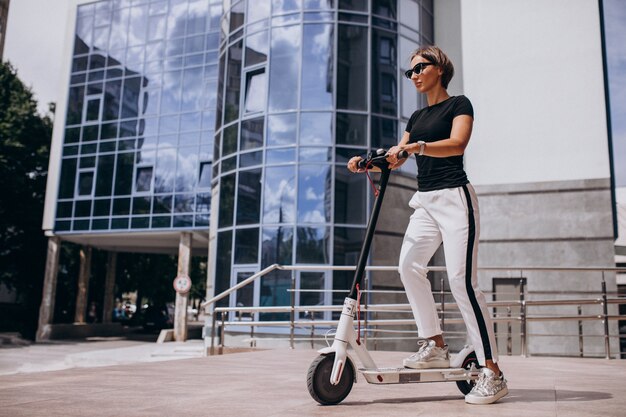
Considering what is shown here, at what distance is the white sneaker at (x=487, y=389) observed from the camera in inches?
135

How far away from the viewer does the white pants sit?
3.51 m

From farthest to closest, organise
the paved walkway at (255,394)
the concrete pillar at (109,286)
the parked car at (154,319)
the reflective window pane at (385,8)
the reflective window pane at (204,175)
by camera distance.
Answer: the parked car at (154,319) < the concrete pillar at (109,286) < the reflective window pane at (204,175) < the reflective window pane at (385,8) < the paved walkway at (255,394)

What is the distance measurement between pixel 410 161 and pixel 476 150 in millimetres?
2060

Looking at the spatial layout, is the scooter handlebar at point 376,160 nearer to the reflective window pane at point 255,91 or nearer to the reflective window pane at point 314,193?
the reflective window pane at point 314,193

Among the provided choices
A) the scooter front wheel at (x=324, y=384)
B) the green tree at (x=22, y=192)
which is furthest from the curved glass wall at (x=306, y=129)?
the green tree at (x=22, y=192)

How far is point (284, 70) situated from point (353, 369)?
46.9ft

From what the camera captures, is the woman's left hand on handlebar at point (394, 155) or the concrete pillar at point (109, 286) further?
the concrete pillar at point (109, 286)

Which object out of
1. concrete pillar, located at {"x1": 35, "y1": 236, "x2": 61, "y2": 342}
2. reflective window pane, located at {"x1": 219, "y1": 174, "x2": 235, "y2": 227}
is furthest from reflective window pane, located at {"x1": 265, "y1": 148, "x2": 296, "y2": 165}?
concrete pillar, located at {"x1": 35, "y1": 236, "x2": 61, "y2": 342}

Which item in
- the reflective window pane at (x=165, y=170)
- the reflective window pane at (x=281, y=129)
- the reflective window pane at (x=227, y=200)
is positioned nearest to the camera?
the reflective window pane at (x=281, y=129)

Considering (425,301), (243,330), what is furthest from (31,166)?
(425,301)

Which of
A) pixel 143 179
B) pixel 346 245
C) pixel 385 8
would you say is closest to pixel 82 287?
pixel 143 179

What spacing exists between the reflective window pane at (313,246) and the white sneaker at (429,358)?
12.1m

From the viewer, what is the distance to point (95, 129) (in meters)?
27.1

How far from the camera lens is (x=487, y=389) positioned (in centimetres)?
343
